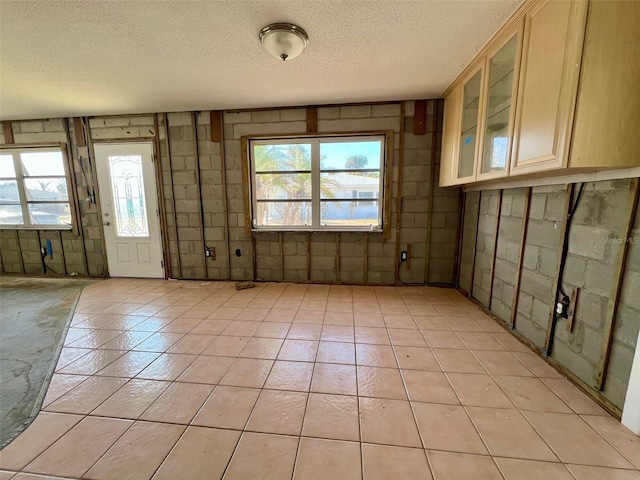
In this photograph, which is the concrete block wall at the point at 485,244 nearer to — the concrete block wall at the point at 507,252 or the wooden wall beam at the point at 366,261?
the concrete block wall at the point at 507,252

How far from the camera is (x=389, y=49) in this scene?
207 cm

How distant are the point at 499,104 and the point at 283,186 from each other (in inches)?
96.6

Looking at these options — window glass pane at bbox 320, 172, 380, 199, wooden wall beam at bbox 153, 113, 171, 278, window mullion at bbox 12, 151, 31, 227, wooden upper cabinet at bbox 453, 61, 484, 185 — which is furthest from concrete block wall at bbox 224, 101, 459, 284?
window mullion at bbox 12, 151, 31, 227

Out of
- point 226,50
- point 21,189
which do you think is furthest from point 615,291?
point 21,189

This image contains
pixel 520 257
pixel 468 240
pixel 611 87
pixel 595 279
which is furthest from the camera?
pixel 468 240

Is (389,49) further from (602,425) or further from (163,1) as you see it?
(602,425)

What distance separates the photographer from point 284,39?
73.1 inches

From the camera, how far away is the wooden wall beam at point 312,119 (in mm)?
3316

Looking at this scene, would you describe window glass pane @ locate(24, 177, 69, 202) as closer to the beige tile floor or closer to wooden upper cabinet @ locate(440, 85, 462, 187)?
the beige tile floor

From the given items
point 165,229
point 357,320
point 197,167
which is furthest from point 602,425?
point 165,229

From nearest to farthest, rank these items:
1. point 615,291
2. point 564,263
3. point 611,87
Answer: point 611,87 → point 615,291 → point 564,263

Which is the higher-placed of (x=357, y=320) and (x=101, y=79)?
(x=101, y=79)

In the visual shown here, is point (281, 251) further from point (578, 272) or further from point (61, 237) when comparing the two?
point (61, 237)

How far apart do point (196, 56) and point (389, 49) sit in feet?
5.20
